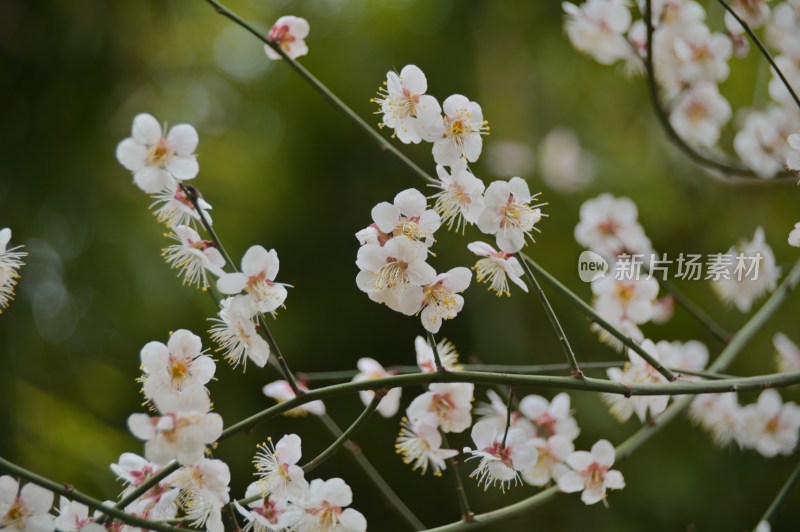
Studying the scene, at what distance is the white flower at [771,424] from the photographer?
99 centimetres

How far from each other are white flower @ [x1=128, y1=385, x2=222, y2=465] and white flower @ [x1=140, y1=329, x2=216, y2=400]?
0.07 meters

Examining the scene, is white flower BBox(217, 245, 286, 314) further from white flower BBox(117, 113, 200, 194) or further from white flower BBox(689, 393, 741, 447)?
white flower BBox(689, 393, 741, 447)

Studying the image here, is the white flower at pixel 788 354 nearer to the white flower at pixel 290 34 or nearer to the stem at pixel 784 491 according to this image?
the stem at pixel 784 491

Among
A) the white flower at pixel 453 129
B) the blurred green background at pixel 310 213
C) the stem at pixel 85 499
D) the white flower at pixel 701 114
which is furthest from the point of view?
the blurred green background at pixel 310 213

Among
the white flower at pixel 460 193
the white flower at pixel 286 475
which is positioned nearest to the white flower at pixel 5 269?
the white flower at pixel 286 475

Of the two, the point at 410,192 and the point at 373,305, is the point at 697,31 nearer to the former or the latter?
the point at 410,192

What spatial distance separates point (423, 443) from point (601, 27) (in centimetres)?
63

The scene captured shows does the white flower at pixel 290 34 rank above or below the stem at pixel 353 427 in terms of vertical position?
above

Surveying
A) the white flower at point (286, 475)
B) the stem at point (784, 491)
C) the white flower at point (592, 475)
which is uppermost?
the white flower at point (286, 475)

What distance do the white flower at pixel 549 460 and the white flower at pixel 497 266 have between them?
0.20 m

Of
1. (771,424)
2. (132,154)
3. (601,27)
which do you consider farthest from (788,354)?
(132,154)

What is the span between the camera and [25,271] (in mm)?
1813

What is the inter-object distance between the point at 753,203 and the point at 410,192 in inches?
55.8

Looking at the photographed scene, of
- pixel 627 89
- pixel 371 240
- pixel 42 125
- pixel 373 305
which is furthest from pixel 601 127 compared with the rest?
pixel 371 240
